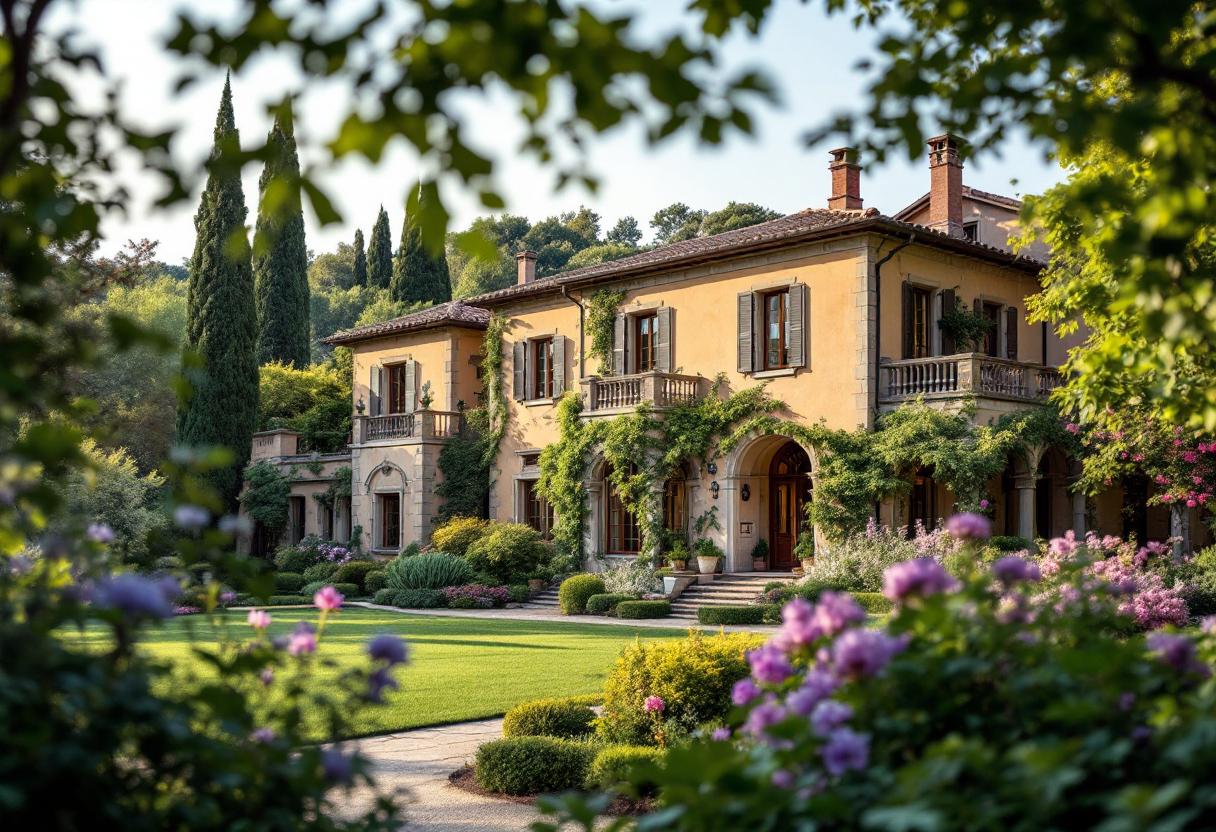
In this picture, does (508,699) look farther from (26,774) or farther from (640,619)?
(640,619)

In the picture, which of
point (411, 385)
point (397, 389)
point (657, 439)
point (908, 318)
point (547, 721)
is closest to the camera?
point (547, 721)

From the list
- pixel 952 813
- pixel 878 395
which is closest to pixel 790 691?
pixel 952 813

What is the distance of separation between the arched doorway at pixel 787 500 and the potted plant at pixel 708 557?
56.1 inches

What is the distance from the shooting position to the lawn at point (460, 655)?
10.4 meters

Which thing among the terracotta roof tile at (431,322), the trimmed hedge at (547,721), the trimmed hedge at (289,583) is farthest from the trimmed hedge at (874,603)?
the terracotta roof tile at (431,322)

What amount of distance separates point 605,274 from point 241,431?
49.0ft

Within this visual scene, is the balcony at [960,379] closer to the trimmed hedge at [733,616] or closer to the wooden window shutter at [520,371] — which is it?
the trimmed hedge at [733,616]

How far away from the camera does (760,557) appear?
24609 millimetres

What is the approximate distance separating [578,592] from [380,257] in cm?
4403

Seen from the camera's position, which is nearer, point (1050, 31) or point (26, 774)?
point (26, 774)

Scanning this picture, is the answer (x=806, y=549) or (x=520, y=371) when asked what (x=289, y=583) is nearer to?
(x=520, y=371)

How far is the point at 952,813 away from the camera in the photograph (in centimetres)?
236

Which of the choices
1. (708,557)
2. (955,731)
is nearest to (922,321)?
(708,557)

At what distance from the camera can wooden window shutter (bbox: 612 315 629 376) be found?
2683cm
